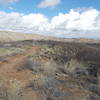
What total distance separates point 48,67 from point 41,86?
2805mm

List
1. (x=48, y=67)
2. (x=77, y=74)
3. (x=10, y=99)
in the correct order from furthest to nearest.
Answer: (x=48, y=67)
(x=77, y=74)
(x=10, y=99)

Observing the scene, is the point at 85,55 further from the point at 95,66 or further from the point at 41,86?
the point at 41,86

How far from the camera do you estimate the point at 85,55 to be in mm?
13789

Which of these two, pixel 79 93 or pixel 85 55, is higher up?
pixel 85 55

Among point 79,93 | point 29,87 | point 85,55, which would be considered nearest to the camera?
point 79,93

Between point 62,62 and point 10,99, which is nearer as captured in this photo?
point 10,99

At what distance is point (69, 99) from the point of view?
22.6 ft

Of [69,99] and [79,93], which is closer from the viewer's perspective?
[69,99]

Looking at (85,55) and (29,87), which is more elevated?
(85,55)

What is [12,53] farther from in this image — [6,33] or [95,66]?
[6,33]

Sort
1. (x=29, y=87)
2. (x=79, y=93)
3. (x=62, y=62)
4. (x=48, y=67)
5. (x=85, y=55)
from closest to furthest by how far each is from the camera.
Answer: (x=79, y=93) → (x=29, y=87) → (x=48, y=67) → (x=62, y=62) → (x=85, y=55)

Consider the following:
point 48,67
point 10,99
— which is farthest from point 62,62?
point 10,99

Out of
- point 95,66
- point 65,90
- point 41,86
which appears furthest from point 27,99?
point 95,66

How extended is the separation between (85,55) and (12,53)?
8.31 m
